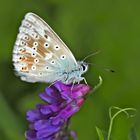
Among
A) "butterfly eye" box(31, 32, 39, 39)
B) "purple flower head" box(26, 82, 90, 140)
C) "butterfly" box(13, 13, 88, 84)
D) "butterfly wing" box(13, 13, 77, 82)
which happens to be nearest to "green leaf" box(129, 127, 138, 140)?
"purple flower head" box(26, 82, 90, 140)

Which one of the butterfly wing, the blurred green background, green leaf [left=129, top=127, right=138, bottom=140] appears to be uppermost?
the butterfly wing

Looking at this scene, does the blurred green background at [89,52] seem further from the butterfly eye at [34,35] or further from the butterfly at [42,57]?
the butterfly eye at [34,35]

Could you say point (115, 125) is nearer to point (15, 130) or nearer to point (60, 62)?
point (60, 62)

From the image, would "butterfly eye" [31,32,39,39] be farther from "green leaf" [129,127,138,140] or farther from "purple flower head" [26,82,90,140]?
"green leaf" [129,127,138,140]

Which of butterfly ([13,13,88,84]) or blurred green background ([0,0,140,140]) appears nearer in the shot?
butterfly ([13,13,88,84])

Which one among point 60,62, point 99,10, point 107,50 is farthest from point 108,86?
point 60,62

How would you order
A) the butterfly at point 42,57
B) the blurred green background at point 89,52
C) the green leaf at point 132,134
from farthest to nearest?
1. the blurred green background at point 89,52
2. the butterfly at point 42,57
3. the green leaf at point 132,134

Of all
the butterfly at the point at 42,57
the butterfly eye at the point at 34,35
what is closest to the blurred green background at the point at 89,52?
the butterfly at the point at 42,57
